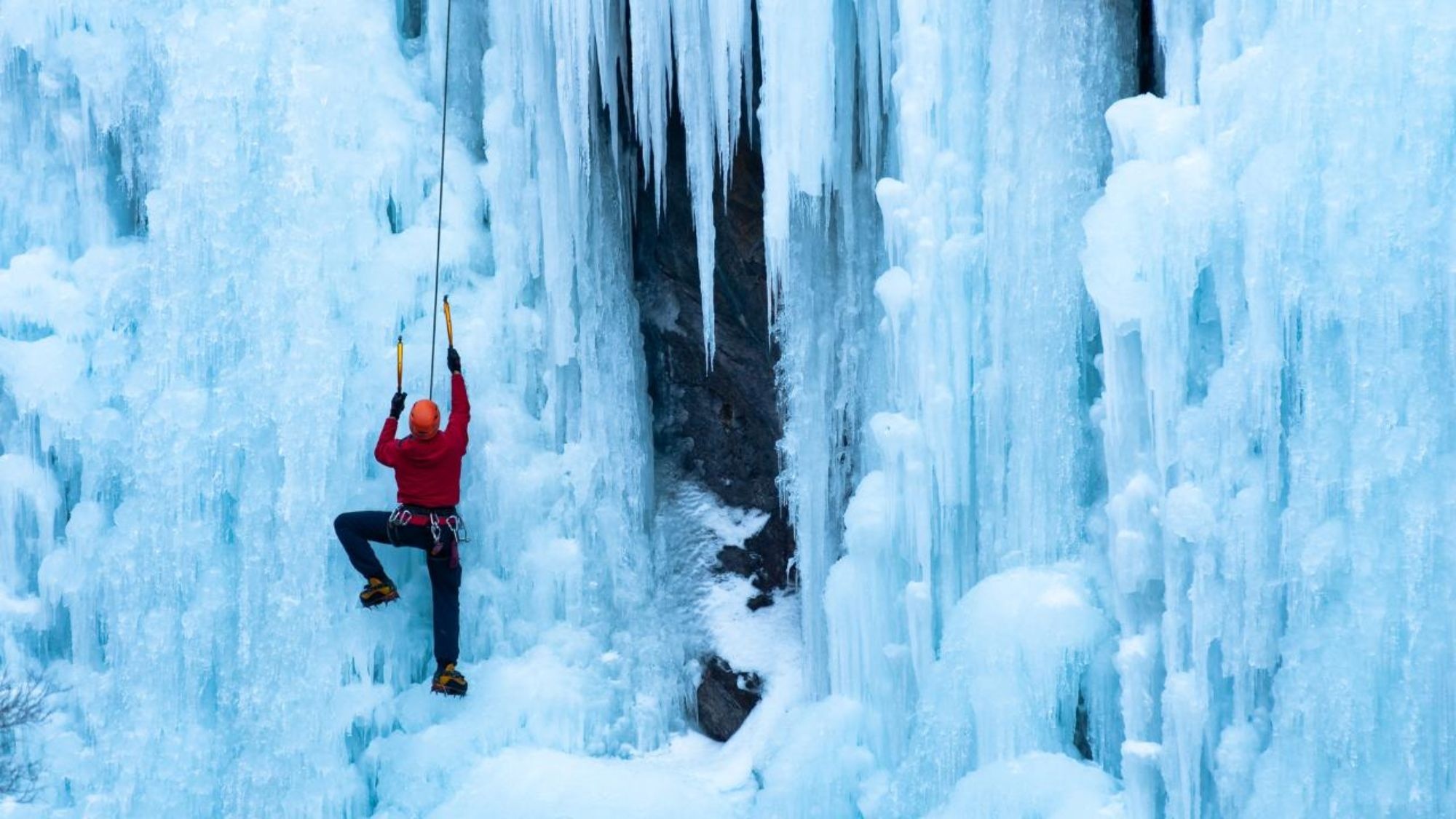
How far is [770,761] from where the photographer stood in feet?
23.4

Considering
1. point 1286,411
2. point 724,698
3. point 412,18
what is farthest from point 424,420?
point 1286,411

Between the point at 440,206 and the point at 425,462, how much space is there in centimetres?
137

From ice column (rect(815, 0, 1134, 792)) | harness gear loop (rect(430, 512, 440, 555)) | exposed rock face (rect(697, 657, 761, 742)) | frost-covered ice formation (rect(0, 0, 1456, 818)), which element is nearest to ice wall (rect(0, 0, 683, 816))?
frost-covered ice formation (rect(0, 0, 1456, 818))

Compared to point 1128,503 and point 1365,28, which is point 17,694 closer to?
point 1128,503

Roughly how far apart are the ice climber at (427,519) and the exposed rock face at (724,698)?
4.67ft

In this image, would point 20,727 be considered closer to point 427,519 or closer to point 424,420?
point 427,519

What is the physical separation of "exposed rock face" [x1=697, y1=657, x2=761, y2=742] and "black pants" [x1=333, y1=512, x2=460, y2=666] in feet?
4.77

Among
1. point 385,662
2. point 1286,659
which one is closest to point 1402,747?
point 1286,659

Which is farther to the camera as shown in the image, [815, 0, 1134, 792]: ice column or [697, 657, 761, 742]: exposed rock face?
[697, 657, 761, 742]: exposed rock face

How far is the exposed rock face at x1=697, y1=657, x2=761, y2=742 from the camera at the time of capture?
8055 mm

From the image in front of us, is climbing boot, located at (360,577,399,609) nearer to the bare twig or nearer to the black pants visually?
the black pants

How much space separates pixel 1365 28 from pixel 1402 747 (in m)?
2.26

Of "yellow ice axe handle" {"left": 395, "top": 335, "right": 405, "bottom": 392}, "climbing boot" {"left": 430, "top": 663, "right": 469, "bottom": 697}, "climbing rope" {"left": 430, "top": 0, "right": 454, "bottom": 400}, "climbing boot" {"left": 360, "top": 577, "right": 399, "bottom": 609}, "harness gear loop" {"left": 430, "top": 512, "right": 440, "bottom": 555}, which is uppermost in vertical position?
"climbing rope" {"left": 430, "top": 0, "right": 454, "bottom": 400}

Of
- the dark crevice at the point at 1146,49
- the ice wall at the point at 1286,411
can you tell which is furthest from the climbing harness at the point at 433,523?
the dark crevice at the point at 1146,49
